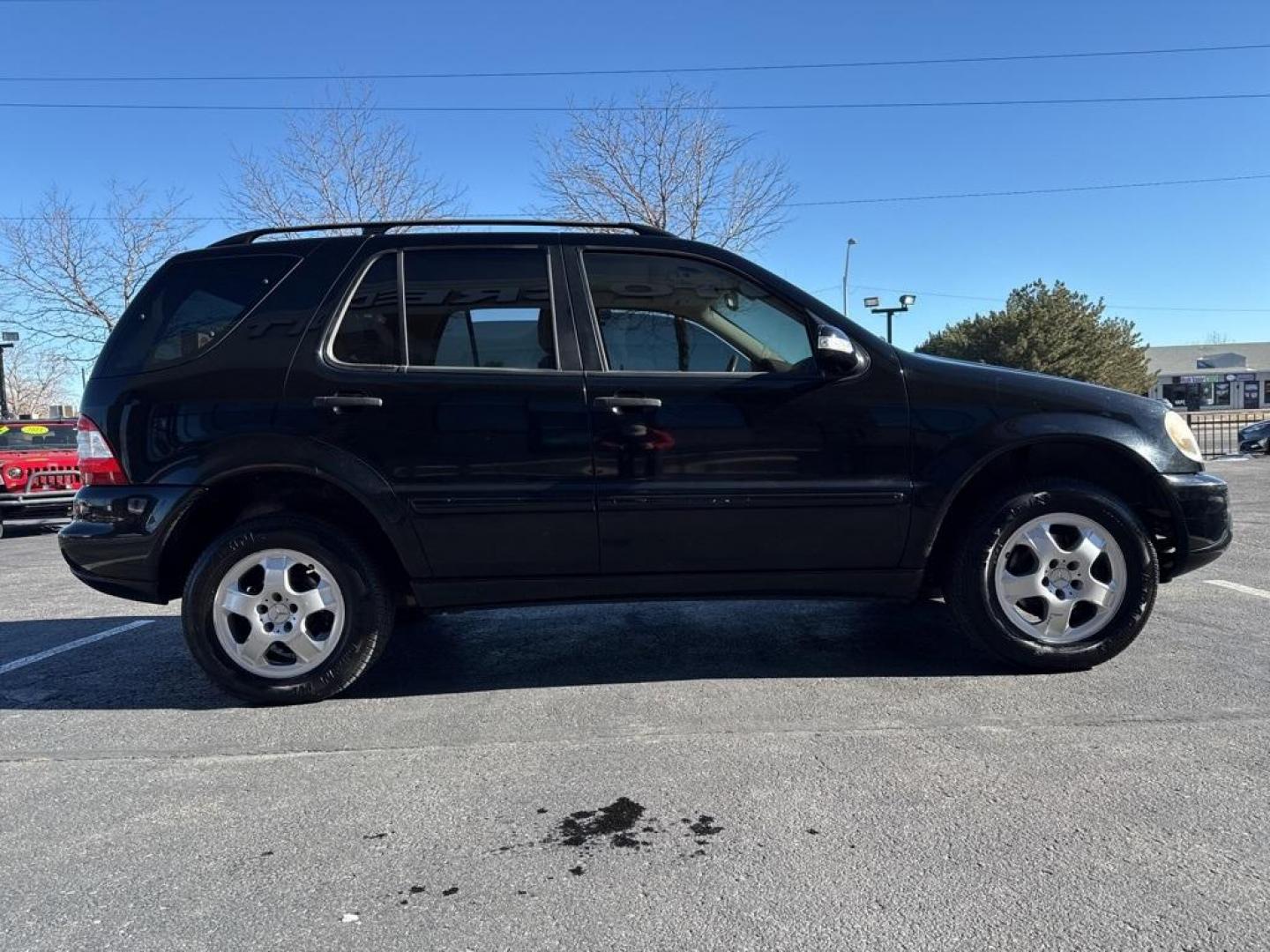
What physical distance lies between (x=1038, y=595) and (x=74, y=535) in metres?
4.19

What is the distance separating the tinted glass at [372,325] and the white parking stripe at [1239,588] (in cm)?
521

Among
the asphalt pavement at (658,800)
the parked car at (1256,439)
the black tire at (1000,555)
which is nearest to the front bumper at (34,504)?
the asphalt pavement at (658,800)

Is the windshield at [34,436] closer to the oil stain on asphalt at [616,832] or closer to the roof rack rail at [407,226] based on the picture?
the roof rack rail at [407,226]

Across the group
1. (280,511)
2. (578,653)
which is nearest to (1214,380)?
(578,653)

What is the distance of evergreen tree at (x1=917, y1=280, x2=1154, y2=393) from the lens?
36.0m

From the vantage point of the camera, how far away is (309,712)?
3.69 meters

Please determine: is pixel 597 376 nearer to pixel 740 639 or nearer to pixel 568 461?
pixel 568 461

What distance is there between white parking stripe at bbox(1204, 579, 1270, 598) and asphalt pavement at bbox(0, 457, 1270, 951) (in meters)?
0.85

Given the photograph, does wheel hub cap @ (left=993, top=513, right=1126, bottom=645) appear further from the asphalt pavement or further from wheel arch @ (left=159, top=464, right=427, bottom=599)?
wheel arch @ (left=159, top=464, right=427, bottom=599)

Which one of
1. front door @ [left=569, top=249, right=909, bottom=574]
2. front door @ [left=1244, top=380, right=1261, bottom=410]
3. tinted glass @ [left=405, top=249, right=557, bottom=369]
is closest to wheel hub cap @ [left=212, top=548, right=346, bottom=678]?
tinted glass @ [left=405, top=249, right=557, bottom=369]

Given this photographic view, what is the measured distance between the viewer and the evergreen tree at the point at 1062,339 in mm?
35969

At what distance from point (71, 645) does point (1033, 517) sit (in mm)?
5204

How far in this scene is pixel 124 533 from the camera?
3.65 metres

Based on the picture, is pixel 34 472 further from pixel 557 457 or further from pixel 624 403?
pixel 624 403
